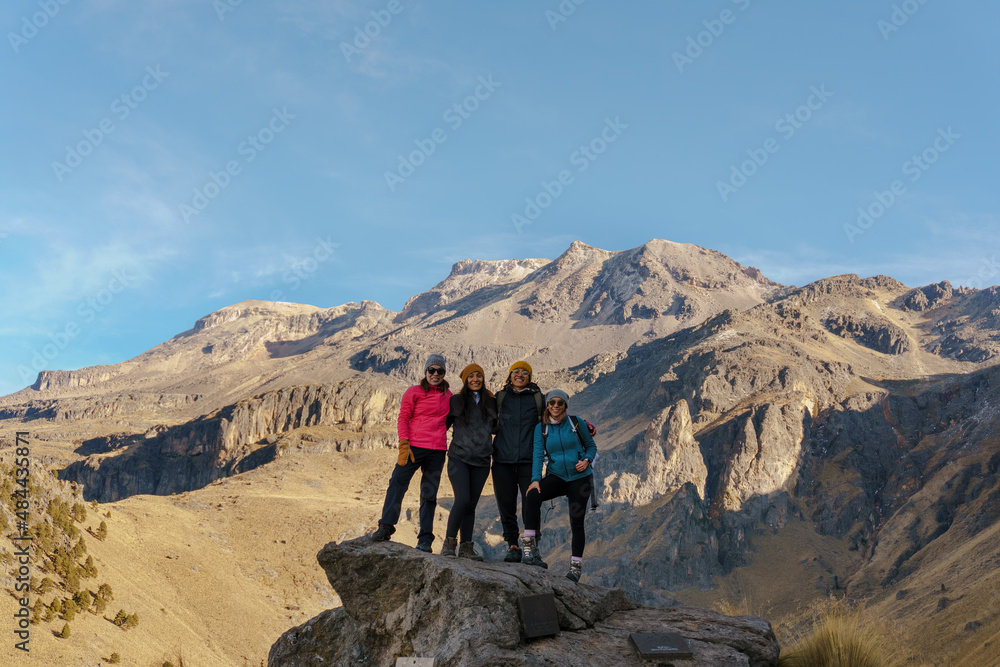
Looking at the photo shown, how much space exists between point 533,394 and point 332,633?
4461 mm

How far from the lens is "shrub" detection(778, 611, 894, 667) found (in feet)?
25.7

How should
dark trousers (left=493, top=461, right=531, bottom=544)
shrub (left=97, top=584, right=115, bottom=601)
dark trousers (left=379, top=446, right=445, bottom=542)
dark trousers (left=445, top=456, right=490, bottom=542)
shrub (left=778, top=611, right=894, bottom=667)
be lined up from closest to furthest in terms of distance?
1. shrub (left=778, top=611, right=894, bottom=667)
2. dark trousers (left=445, top=456, right=490, bottom=542)
3. dark trousers (left=493, top=461, right=531, bottom=544)
4. dark trousers (left=379, top=446, right=445, bottom=542)
5. shrub (left=97, top=584, right=115, bottom=601)

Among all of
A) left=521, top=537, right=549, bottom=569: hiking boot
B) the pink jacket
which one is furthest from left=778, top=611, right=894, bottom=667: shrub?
the pink jacket

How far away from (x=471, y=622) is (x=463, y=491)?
8.09ft

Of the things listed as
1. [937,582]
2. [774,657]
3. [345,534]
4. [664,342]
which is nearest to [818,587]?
[937,582]

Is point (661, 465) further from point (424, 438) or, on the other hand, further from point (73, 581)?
point (424, 438)

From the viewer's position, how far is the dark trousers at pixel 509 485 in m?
9.81

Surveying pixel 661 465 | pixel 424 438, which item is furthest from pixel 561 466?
pixel 661 465

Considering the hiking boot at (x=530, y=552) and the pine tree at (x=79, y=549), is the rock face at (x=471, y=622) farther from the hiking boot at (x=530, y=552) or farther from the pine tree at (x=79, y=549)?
the pine tree at (x=79, y=549)

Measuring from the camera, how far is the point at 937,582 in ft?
178

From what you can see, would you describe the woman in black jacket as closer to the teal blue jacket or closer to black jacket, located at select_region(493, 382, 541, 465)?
black jacket, located at select_region(493, 382, 541, 465)

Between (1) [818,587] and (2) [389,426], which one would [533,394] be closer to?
(1) [818,587]

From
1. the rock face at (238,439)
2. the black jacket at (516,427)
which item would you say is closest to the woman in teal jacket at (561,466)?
the black jacket at (516,427)

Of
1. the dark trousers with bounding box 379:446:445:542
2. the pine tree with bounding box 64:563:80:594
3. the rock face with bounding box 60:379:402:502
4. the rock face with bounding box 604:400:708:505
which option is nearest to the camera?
the dark trousers with bounding box 379:446:445:542
